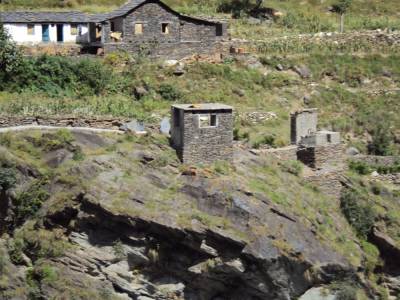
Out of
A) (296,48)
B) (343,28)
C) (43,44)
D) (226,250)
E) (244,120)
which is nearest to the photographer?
(226,250)

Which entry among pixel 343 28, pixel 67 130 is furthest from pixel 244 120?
pixel 343 28

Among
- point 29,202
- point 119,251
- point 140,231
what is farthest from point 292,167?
point 29,202

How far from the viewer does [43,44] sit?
49000mm

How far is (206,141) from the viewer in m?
36.9

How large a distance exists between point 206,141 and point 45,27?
16.0 meters

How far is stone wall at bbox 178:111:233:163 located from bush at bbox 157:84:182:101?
9032mm

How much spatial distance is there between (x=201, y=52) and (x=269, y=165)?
12.7 metres

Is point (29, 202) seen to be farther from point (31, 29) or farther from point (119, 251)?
point (31, 29)

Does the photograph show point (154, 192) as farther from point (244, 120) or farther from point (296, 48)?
point (296, 48)

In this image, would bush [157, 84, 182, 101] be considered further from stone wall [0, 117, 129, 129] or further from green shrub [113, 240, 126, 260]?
green shrub [113, 240, 126, 260]

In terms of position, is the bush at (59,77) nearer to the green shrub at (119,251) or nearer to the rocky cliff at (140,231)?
the rocky cliff at (140,231)

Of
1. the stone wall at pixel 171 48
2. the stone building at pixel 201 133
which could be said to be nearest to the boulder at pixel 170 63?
the stone wall at pixel 171 48

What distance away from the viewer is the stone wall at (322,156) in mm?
40781

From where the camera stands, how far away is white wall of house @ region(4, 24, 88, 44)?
162ft
